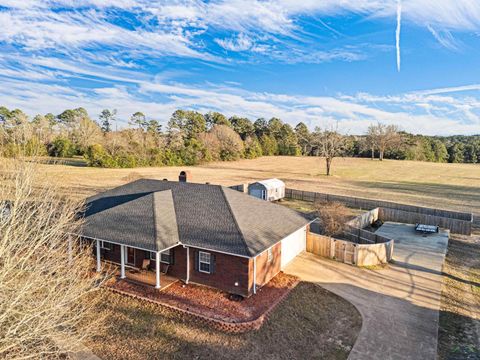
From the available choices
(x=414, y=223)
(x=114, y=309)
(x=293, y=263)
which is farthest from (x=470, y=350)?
(x=414, y=223)

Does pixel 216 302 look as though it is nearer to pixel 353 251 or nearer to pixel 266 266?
pixel 266 266

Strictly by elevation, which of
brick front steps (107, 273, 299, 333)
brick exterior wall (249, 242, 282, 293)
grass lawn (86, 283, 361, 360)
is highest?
brick exterior wall (249, 242, 282, 293)

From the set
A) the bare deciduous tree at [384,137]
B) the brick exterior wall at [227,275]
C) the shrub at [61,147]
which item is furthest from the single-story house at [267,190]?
the bare deciduous tree at [384,137]

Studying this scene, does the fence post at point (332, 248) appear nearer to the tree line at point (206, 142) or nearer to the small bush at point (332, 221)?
the small bush at point (332, 221)

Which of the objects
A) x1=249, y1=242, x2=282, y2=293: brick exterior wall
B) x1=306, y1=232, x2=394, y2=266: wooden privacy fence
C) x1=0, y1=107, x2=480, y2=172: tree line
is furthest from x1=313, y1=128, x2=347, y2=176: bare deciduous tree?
x1=249, y1=242, x2=282, y2=293: brick exterior wall

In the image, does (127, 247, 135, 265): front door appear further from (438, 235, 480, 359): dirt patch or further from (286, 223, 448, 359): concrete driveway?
(438, 235, 480, 359): dirt patch

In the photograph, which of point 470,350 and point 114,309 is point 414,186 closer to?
point 470,350
